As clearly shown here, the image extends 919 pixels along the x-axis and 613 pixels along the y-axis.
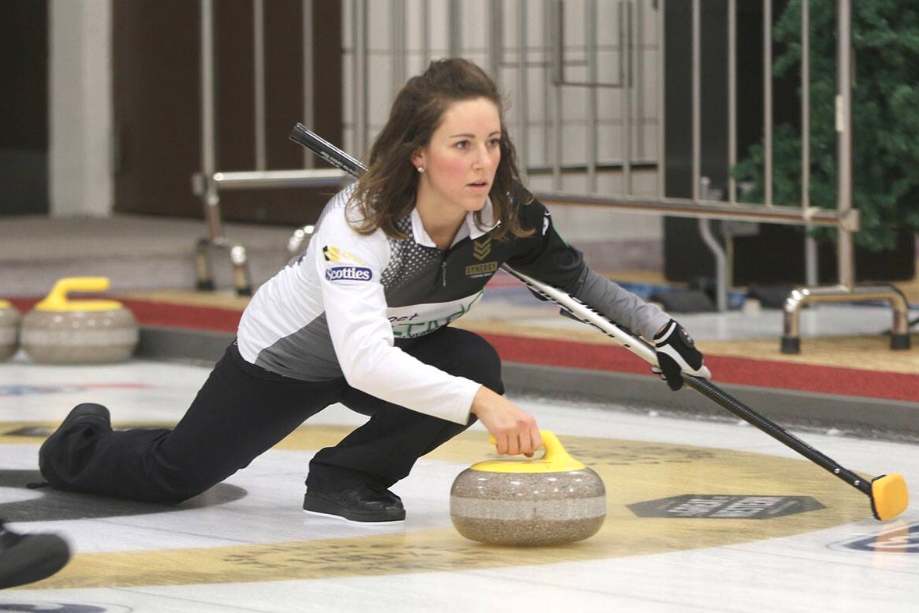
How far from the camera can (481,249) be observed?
2746 millimetres

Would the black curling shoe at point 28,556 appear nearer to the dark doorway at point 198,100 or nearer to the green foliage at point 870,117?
the green foliage at point 870,117

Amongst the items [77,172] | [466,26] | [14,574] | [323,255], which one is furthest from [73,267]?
[14,574]

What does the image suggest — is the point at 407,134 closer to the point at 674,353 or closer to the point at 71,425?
the point at 674,353

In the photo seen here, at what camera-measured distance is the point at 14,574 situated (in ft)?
6.98

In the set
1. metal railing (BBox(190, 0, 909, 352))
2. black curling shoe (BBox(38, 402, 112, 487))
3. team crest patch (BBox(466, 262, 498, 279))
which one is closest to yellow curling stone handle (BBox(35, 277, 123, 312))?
metal railing (BBox(190, 0, 909, 352))

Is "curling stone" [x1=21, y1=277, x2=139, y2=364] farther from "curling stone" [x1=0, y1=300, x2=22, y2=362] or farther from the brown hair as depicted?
the brown hair

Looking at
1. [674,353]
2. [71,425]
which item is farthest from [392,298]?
[71,425]

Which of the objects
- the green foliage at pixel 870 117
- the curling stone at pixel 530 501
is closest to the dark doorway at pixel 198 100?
the green foliage at pixel 870 117

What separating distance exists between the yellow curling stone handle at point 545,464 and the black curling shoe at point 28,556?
0.65 metres

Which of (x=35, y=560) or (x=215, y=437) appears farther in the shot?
(x=215, y=437)

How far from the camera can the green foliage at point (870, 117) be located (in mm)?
4242

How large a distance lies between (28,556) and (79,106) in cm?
621

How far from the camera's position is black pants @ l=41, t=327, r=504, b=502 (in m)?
2.87

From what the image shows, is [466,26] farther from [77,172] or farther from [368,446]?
[368,446]
